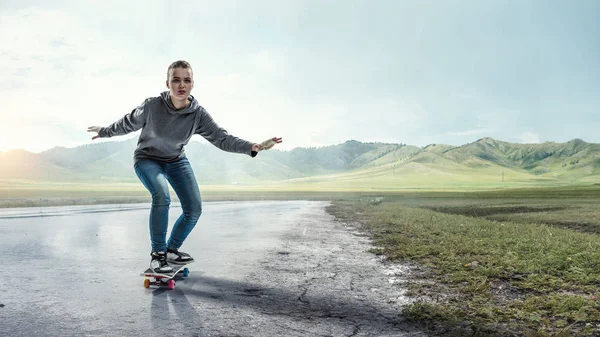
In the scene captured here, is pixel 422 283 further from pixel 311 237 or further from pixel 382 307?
pixel 311 237

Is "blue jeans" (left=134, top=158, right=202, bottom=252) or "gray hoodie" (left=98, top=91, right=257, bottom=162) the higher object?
"gray hoodie" (left=98, top=91, right=257, bottom=162)

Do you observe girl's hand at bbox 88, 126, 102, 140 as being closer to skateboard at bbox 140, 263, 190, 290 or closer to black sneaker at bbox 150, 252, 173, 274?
black sneaker at bbox 150, 252, 173, 274

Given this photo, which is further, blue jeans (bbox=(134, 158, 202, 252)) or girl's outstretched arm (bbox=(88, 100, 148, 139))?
girl's outstretched arm (bbox=(88, 100, 148, 139))

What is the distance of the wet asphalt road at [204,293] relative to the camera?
4.49 meters

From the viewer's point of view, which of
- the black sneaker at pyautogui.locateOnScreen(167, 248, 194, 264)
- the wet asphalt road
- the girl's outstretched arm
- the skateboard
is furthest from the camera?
the black sneaker at pyautogui.locateOnScreen(167, 248, 194, 264)

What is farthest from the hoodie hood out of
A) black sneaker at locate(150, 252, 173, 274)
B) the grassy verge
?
the grassy verge

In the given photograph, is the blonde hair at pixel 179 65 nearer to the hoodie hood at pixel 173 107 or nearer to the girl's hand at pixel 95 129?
the hoodie hood at pixel 173 107

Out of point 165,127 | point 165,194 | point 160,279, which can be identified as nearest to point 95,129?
point 165,127

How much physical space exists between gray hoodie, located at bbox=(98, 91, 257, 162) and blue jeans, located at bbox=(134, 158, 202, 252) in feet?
0.44

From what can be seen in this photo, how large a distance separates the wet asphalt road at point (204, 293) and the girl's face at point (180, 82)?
8.09ft

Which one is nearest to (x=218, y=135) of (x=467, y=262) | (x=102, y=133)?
(x=102, y=133)

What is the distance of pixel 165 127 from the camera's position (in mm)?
6391

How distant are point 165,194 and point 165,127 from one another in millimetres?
872

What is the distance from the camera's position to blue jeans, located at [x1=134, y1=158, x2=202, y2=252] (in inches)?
247
